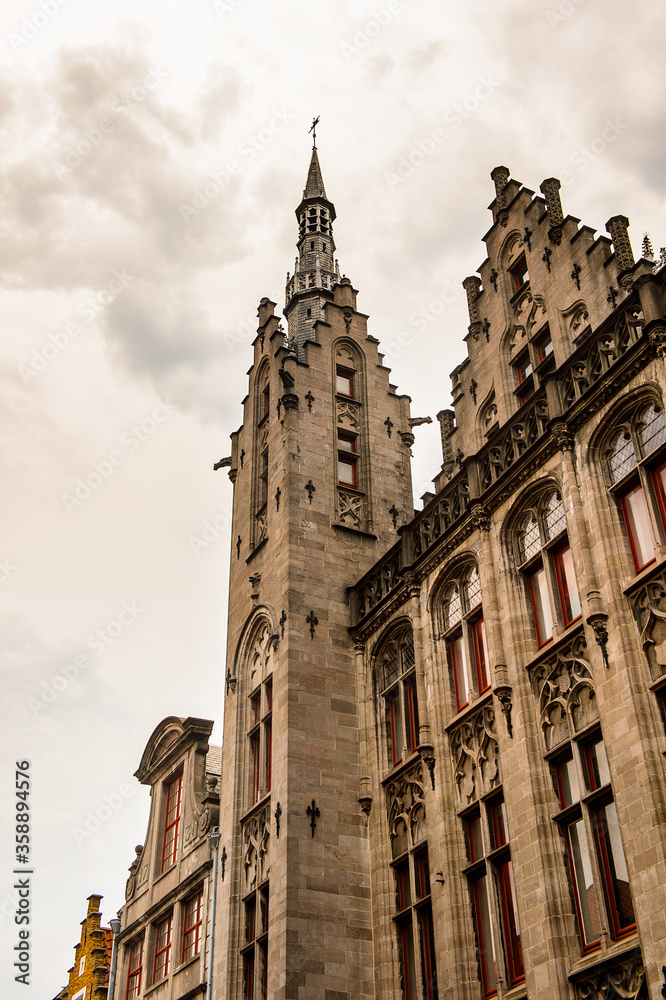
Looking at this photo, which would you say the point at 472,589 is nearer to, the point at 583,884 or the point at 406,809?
the point at 406,809

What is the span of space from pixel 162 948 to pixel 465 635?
14510 millimetres

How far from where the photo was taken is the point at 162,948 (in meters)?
29.5

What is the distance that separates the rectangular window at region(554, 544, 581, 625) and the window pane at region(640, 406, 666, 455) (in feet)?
7.44

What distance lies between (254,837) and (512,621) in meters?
8.29

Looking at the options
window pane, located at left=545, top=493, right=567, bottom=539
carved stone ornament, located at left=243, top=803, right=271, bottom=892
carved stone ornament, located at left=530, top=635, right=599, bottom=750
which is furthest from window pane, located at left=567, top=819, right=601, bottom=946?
carved stone ornament, located at left=243, top=803, right=271, bottom=892

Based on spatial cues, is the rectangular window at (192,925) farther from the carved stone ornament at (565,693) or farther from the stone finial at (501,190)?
the stone finial at (501,190)

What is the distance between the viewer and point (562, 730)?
56.2ft

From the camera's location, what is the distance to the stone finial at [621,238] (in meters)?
21.8

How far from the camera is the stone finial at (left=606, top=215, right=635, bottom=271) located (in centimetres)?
2175

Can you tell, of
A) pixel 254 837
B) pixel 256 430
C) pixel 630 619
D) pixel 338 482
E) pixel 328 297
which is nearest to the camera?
pixel 630 619

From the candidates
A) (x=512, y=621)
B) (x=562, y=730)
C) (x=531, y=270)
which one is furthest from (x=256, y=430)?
(x=562, y=730)

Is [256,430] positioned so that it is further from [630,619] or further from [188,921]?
[630,619]

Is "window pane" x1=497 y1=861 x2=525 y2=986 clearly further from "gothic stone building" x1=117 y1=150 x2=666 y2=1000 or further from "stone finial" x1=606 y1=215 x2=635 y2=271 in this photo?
"stone finial" x1=606 y1=215 x2=635 y2=271

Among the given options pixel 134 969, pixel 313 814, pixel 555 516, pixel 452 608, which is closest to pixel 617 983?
pixel 555 516
